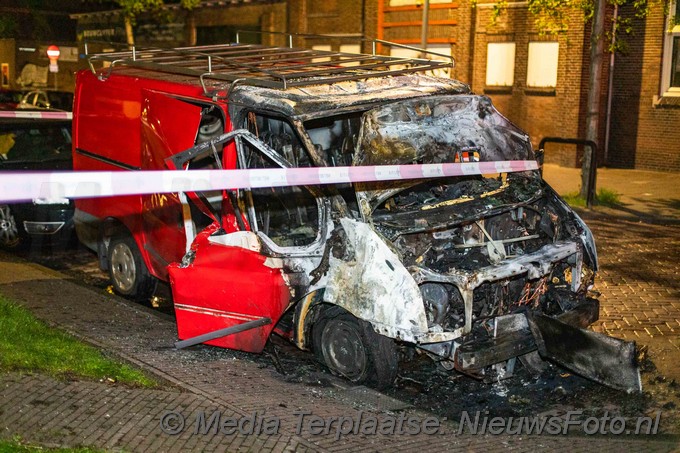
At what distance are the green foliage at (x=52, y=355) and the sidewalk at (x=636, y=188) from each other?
9804 millimetres

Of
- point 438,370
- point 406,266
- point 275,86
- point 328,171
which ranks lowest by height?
point 438,370

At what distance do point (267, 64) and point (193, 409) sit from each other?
431 centimetres

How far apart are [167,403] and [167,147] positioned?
3114mm

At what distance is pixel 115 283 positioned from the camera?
974 cm

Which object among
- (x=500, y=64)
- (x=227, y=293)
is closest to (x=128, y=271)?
(x=227, y=293)

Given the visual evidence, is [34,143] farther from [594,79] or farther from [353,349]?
[594,79]

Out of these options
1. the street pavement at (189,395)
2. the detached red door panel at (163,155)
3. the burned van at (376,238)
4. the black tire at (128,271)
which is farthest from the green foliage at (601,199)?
the detached red door panel at (163,155)

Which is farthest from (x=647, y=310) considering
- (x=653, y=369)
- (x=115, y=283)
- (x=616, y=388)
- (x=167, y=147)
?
(x=115, y=283)

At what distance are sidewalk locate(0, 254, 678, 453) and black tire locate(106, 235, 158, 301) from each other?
6.16 feet

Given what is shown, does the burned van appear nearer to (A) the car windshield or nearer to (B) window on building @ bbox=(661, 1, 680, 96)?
(A) the car windshield

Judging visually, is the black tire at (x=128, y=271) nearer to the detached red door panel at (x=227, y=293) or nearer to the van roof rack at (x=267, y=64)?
the van roof rack at (x=267, y=64)

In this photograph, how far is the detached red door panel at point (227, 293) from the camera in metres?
6.73

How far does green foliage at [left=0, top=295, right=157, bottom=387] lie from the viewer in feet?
20.6

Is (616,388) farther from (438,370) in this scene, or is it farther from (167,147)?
(167,147)
